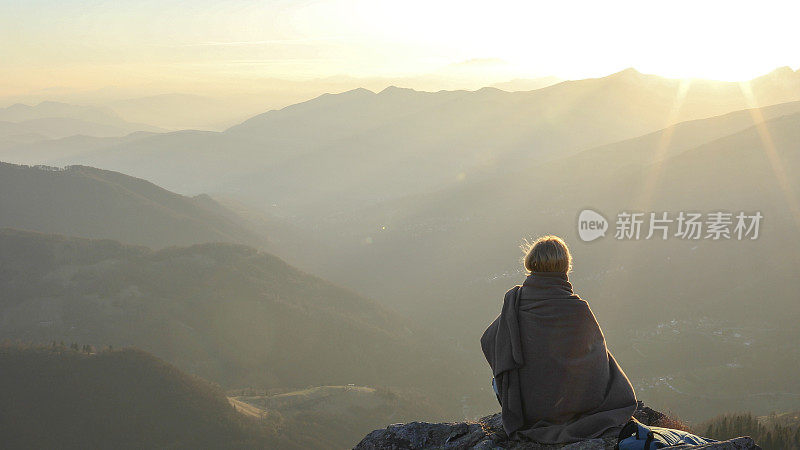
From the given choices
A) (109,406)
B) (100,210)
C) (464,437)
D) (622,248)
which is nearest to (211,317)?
(109,406)

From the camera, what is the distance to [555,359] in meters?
6.16

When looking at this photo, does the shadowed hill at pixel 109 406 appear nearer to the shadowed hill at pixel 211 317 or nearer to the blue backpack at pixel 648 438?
the shadowed hill at pixel 211 317

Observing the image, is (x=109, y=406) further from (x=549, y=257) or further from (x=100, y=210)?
(x=100, y=210)

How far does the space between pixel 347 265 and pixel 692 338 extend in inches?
2991

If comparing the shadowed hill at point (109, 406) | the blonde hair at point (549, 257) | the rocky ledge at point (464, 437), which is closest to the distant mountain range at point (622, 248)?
the shadowed hill at point (109, 406)

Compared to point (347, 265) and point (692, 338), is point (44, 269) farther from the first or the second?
point (692, 338)

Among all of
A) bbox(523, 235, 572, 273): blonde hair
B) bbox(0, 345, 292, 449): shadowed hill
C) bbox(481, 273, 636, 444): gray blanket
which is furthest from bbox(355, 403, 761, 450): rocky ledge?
bbox(0, 345, 292, 449): shadowed hill

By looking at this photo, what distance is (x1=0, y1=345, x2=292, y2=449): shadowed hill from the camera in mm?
32500

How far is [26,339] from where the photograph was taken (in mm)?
52344

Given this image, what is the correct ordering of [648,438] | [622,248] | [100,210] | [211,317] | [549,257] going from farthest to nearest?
[100,210]
[622,248]
[211,317]
[549,257]
[648,438]

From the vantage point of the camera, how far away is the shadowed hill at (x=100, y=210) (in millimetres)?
104250

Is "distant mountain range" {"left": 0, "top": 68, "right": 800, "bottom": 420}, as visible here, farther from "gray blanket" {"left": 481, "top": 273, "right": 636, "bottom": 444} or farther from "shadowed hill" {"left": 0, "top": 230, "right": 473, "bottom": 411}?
"gray blanket" {"left": 481, "top": 273, "right": 636, "bottom": 444}

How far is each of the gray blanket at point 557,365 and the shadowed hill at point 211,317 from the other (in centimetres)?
5382

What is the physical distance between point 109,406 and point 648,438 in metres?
38.5
